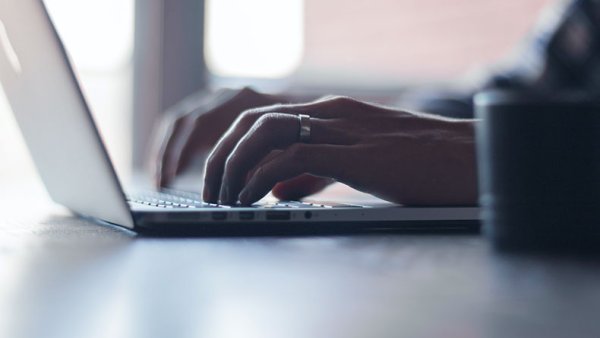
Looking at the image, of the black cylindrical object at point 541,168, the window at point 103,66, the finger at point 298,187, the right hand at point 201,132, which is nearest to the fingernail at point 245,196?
the finger at point 298,187

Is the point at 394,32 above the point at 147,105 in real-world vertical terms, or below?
above

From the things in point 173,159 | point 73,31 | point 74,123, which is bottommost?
point 173,159

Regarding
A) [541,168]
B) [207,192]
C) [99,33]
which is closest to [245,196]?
[207,192]

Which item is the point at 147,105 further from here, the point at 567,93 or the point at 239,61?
the point at 567,93

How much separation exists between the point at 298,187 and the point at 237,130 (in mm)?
127

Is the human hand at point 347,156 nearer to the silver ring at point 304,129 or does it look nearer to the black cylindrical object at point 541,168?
the silver ring at point 304,129

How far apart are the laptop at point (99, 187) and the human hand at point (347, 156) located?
48mm

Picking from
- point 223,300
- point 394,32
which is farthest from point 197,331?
point 394,32

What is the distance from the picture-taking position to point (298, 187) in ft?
3.18

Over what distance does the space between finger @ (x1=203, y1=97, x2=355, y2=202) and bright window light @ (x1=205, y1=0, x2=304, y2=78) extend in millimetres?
2257

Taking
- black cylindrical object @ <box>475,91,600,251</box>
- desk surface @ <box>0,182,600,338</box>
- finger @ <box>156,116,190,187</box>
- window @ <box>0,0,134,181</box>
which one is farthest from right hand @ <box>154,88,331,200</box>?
window @ <box>0,0,134,181</box>

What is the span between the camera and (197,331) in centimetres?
36

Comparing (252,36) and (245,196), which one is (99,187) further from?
(252,36)

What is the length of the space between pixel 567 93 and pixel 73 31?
257cm
